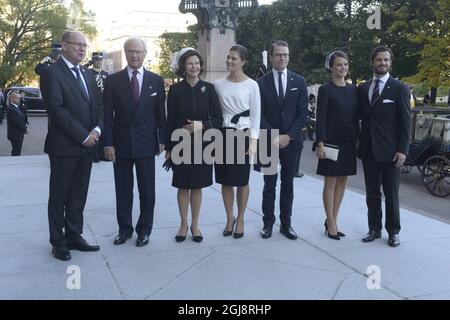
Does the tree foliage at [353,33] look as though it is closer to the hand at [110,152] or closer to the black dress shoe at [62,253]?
the hand at [110,152]

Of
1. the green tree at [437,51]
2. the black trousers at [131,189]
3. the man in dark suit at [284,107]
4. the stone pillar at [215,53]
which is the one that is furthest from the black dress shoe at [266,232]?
the green tree at [437,51]

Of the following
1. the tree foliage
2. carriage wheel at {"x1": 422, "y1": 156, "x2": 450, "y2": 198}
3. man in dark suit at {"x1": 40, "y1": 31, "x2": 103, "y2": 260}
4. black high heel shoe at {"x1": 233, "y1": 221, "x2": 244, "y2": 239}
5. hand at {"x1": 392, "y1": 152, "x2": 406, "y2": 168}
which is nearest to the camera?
man in dark suit at {"x1": 40, "y1": 31, "x2": 103, "y2": 260}

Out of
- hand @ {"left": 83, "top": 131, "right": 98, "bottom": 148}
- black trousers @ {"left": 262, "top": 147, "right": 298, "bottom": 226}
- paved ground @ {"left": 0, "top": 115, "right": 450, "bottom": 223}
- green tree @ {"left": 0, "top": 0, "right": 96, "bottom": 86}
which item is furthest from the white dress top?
green tree @ {"left": 0, "top": 0, "right": 96, "bottom": 86}

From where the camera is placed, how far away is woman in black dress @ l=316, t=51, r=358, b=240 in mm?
4629

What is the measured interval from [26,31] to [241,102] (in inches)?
1366

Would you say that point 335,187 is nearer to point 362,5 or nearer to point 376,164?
point 376,164

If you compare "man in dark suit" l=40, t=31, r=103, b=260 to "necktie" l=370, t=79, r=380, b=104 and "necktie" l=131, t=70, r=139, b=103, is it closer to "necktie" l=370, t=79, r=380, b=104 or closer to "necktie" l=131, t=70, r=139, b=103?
"necktie" l=131, t=70, r=139, b=103

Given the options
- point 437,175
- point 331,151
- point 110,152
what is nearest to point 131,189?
point 110,152

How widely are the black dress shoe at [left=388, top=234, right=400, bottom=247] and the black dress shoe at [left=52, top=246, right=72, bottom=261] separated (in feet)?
9.47

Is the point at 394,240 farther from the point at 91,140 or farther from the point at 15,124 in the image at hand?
the point at 15,124

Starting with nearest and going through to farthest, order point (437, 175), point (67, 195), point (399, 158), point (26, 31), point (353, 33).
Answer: point (67, 195)
point (399, 158)
point (437, 175)
point (353, 33)
point (26, 31)

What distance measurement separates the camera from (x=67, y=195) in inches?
169
